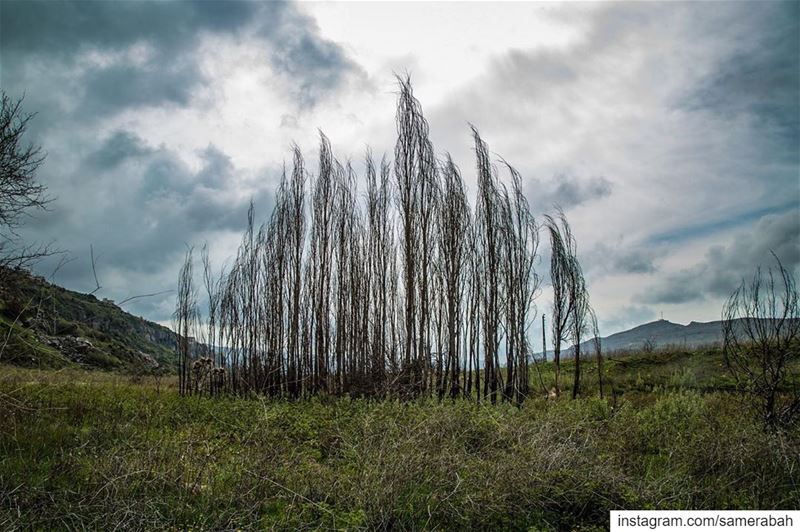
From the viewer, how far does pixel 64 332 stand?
2511cm

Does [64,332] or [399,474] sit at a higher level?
[64,332]

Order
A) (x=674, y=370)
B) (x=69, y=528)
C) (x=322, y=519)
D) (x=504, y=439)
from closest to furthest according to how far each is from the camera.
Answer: (x=69, y=528) → (x=322, y=519) → (x=504, y=439) → (x=674, y=370)

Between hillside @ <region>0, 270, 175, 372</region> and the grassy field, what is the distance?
1111 mm

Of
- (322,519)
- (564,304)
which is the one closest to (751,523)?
(322,519)

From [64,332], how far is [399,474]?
26160 millimetres

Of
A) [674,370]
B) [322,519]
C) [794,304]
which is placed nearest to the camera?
[322,519]

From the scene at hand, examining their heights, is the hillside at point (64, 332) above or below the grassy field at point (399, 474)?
above

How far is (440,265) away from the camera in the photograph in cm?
1412

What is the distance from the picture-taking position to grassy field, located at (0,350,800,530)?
5176 mm

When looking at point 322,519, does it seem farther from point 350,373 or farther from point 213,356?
point 213,356

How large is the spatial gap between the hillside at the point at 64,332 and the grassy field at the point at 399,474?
111cm

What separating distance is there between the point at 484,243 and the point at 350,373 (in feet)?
18.4

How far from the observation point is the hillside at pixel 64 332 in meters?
6.52

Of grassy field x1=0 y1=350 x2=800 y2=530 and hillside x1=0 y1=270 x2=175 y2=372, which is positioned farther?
hillside x1=0 y1=270 x2=175 y2=372
